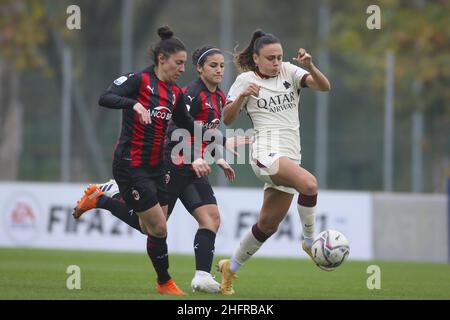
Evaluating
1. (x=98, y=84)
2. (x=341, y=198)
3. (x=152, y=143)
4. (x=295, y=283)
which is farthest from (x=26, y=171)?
(x=152, y=143)

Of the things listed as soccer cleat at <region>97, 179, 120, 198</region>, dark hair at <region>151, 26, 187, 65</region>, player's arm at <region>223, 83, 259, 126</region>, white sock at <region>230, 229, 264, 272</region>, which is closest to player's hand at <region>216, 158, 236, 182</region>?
player's arm at <region>223, 83, 259, 126</region>

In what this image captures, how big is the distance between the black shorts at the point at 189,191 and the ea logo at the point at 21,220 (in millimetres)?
8118

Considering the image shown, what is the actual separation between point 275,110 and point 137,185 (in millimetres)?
1566

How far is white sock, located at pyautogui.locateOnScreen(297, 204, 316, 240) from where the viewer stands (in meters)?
8.95

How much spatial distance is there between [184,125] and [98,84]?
42.9 ft

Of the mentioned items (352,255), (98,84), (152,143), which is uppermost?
(98,84)

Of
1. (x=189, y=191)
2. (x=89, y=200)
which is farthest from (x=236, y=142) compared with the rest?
(x=89, y=200)

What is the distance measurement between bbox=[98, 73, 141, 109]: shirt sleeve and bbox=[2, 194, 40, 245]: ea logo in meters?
9.05

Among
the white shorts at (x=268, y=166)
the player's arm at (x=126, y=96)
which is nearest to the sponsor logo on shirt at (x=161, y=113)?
the player's arm at (x=126, y=96)

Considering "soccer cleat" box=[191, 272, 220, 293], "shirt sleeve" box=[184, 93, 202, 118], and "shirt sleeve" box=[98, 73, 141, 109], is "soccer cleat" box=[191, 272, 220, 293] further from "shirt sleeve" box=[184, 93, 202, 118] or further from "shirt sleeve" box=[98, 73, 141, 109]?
"shirt sleeve" box=[98, 73, 141, 109]

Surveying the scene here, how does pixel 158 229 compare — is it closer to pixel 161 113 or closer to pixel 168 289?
pixel 168 289

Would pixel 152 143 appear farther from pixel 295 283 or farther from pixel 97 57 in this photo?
pixel 97 57

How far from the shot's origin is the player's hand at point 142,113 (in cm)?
778
